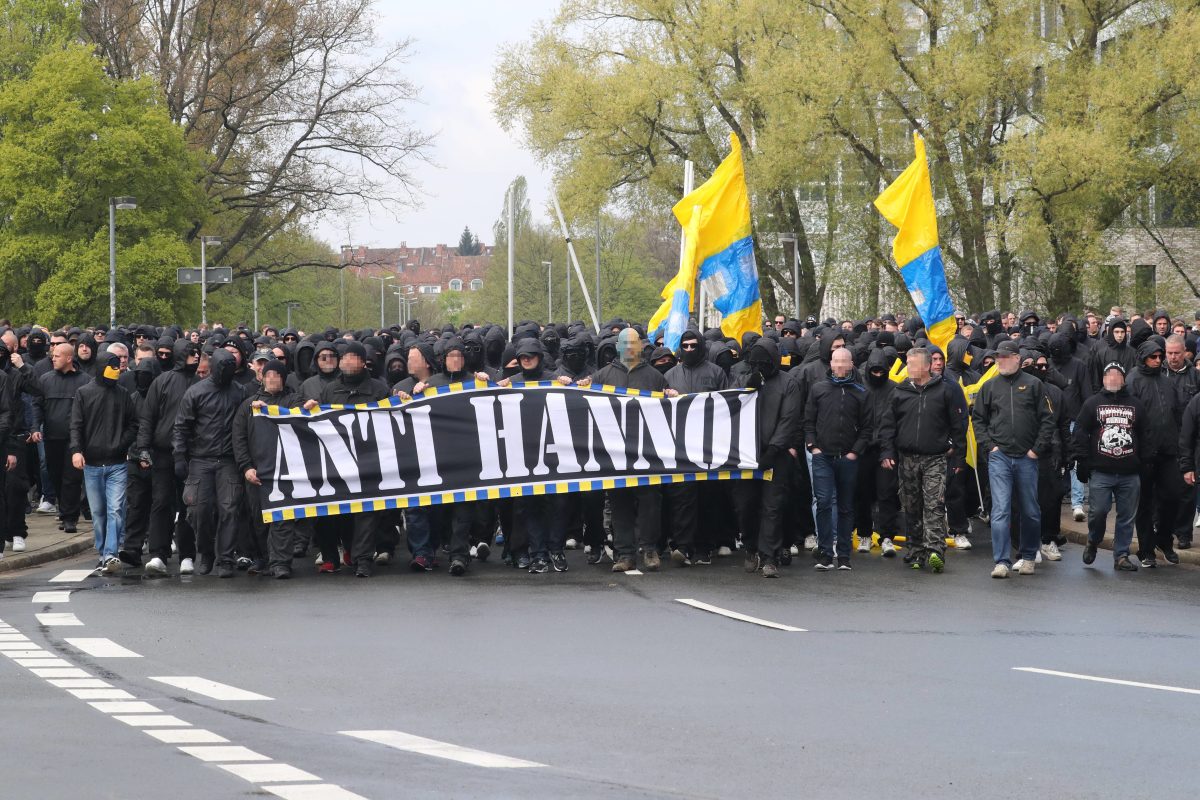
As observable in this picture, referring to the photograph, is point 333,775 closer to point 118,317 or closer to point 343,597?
point 343,597

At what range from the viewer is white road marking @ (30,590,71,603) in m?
12.6

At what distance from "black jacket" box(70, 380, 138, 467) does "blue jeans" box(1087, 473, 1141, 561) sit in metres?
8.66

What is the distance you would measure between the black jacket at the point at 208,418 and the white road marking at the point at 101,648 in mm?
3332

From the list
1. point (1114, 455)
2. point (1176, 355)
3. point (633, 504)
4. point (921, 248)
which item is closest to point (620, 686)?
point (633, 504)

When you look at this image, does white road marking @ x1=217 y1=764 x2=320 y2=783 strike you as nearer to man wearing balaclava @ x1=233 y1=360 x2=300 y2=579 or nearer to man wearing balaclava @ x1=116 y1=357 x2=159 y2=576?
man wearing balaclava @ x1=233 y1=360 x2=300 y2=579

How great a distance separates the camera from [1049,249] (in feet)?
133

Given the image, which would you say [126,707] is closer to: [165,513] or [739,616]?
[739,616]

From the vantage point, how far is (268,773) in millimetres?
6879

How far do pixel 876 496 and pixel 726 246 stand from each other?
5.41 meters

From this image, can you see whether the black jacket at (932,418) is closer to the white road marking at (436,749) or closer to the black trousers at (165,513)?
the black trousers at (165,513)

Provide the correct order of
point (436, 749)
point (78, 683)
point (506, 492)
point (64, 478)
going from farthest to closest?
point (64, 478)
point (506, 492)
point (78, 683)
point (436, 749)

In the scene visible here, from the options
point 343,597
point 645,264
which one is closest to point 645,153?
point 343,597

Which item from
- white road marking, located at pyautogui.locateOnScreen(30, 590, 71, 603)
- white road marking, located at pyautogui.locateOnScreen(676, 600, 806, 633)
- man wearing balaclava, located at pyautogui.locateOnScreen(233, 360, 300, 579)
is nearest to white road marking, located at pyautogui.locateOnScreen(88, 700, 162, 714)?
white road marking, located at pyautogui.locateOnScreen(30, 590, 71, 603)

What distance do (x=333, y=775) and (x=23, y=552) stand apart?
9.45 metres
